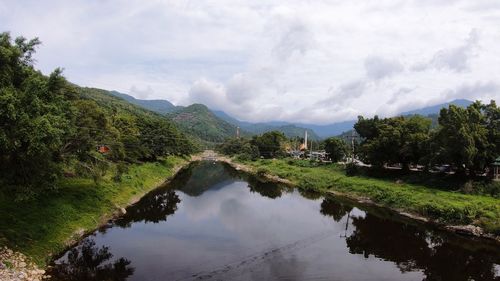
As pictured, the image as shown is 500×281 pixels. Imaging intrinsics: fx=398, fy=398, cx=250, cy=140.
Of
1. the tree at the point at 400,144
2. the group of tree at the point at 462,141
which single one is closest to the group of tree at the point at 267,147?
the tree at the point at 400,144

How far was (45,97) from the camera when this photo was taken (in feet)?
95.9

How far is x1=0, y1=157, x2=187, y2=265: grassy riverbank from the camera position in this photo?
89.5 feet

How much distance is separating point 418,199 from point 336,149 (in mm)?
46514

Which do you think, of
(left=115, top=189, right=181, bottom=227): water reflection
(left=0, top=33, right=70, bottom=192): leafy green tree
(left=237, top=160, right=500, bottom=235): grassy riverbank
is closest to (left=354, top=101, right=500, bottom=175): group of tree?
(left=237, top=160, right=500, bottom=235): grassy riverbank

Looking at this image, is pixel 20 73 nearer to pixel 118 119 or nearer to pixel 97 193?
pixel 97 193

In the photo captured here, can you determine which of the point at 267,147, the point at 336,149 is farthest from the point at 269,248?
the point at 267,147

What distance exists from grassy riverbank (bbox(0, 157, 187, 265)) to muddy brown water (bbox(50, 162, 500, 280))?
4.34 feet

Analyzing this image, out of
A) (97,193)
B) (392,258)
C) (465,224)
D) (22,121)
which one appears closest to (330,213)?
(465,224)

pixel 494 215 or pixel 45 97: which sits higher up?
pixel 45 97

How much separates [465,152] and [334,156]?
163 ft

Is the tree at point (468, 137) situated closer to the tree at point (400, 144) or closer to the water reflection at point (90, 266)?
the tree at point (400, 144)

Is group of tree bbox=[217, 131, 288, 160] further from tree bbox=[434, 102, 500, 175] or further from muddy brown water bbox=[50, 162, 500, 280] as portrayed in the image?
tree bbox=[434, 102, 500, 175]

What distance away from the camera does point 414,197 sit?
173 feet

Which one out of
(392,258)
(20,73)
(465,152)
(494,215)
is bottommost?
(392,258)
